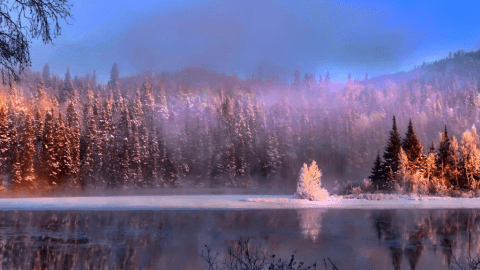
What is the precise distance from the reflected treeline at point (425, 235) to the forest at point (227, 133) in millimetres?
28054

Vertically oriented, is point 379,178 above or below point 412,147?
below

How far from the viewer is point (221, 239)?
18.1 metres

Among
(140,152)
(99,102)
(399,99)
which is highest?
(399,99)

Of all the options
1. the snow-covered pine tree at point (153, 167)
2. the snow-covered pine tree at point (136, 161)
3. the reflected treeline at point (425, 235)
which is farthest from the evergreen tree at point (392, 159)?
the snow-covered pine tree at point (153, 167)

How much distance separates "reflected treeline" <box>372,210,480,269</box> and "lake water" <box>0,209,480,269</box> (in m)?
0.03

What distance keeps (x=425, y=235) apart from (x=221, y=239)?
30.0 feet

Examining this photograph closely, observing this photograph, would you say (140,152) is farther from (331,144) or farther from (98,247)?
(98,247)

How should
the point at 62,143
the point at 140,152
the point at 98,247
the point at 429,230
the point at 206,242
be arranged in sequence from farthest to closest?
the point at 140,152 → the point at 62,143 → the point at 429,230 → the point at 206,242 → the point at 98,247

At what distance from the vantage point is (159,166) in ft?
317

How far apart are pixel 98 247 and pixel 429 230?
15208mm

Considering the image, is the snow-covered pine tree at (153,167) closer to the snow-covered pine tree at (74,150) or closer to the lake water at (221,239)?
the snow-covered pine tree at (74,150)

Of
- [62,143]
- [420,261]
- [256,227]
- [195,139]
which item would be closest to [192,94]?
[195,139]

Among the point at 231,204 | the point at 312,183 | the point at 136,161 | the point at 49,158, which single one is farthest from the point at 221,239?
the point at 136,161

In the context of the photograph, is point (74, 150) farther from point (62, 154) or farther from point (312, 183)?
point (312, 183)
